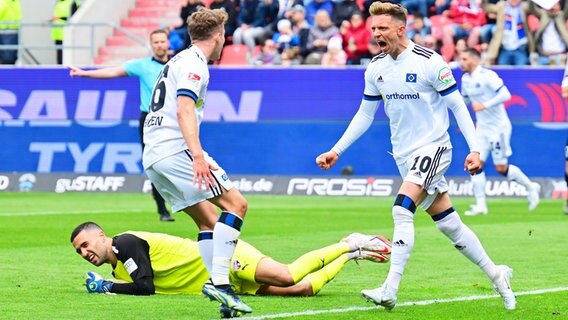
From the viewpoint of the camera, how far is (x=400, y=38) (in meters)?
9.94

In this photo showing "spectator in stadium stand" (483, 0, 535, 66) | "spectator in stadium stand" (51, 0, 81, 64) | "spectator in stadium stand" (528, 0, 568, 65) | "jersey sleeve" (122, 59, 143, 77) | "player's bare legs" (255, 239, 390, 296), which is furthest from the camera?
"spectator in stadium stand" (51, 0, 81, 64)

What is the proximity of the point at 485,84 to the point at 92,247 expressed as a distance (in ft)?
38.9

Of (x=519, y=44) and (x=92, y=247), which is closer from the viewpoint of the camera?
(x=92, y=247)

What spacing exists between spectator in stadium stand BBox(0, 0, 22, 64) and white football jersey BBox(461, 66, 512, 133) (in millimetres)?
13175

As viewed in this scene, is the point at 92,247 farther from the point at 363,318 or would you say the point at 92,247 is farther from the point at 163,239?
the point at 363,318

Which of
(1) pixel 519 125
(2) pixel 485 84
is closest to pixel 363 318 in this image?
(2) pixel 485 84

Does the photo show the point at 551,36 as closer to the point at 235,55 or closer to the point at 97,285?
the point at 235,55

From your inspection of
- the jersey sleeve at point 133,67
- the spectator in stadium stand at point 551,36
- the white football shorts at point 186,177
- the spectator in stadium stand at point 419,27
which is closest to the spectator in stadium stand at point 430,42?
the spectator in stadium stand at point 419,27

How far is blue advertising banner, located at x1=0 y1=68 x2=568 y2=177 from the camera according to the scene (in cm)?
2466

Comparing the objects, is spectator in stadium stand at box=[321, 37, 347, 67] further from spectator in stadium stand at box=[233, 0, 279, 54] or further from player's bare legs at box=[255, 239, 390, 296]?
player's bare legs at box=[255, 239, 390, 296]

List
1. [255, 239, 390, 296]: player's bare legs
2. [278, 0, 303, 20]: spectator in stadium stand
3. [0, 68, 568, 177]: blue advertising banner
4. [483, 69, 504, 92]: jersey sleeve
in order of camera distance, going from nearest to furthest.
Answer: [255, 239, 390, 296]: player's bare legs < [483, 69, 504, 92]: jersey sleeve < [0, 68, 568, 177]: blue advertising banner < [278, 0, 303, 20]: spectator in stadium stand

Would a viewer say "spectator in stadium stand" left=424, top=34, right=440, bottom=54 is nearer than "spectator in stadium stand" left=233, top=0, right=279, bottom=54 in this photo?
Yes

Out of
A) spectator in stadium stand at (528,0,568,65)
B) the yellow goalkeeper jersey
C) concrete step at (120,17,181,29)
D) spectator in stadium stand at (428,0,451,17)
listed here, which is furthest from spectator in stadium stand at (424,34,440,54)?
the yellow goalkeeper jersey

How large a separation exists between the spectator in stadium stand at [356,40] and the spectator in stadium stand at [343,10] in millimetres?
670
